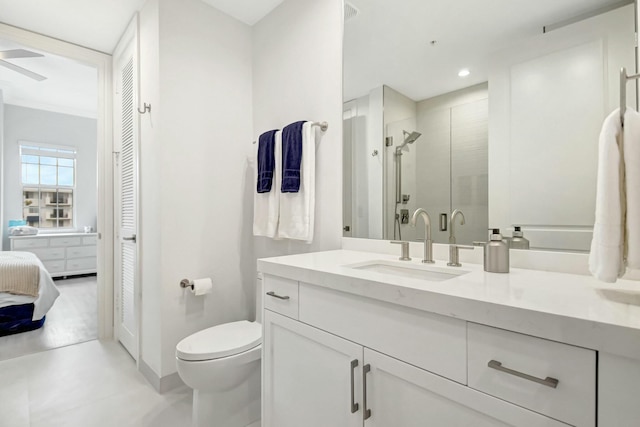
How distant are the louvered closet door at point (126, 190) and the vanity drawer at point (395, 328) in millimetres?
1715

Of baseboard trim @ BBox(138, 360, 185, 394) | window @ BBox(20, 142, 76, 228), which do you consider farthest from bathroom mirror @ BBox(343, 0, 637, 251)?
window @ BBox(20, 142, 76, 228)

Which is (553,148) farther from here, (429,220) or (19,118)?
(19,118)

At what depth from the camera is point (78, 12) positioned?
2145mm

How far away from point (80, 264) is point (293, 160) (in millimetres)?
5165

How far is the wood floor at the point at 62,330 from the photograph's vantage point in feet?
8.07

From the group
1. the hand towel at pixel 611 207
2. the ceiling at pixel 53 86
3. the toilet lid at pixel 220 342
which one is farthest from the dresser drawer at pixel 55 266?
the hand towel at pixel 611 207

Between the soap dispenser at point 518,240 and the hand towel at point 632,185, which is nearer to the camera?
the hand towel at point 632,185

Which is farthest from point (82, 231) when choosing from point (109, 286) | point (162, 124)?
point (162, 124)

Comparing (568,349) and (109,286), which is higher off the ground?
(568,349)

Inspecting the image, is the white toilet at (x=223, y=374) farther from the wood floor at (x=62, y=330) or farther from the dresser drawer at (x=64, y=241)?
the dresser drawer at (x=64, y=241)

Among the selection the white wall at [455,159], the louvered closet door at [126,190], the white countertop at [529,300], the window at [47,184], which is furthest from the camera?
the window at [47,184]

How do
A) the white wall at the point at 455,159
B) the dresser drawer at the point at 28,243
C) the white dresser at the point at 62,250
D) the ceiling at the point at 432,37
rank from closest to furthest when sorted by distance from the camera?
the ceiling at the point at 432,37
the white wall at the point at 455,159
the dresser drawer at the point at 28,243
the white dresser at the point at 62,250

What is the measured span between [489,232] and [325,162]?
945 millimetres

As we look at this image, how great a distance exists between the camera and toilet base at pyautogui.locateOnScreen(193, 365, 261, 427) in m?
1.48
